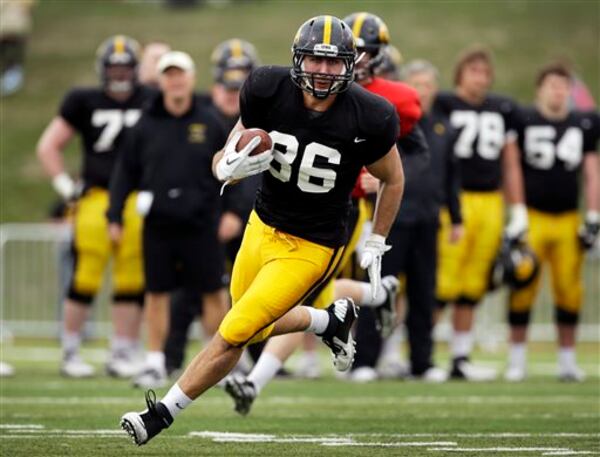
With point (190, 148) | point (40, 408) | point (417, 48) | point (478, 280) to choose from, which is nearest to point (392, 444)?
point (40, 408)

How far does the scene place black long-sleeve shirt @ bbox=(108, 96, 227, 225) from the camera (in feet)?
31.3

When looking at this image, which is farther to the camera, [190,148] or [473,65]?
[473,65]

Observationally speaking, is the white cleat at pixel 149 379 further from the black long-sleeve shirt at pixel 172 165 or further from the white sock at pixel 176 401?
the white sock at pixel 176 401

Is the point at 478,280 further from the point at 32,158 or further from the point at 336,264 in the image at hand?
the point at 32,158

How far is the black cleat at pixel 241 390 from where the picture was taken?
295 inches

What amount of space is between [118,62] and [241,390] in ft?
12.6

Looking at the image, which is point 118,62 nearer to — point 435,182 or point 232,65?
point 232,65

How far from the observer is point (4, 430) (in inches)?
269

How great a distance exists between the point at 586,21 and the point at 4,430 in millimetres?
26325

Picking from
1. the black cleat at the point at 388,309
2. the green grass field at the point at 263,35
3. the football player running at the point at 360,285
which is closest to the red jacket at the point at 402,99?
the football player running at the point at 360,285

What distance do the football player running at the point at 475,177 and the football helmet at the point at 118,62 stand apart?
2227mm

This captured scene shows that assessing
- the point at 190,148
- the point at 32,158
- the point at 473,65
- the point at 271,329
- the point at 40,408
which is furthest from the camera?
the point at 32,158

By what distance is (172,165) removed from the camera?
9594mm

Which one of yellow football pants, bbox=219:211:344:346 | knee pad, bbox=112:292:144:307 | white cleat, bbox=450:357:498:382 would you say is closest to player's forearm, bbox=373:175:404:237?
yellow football pants, bbox=219:211:344:346
